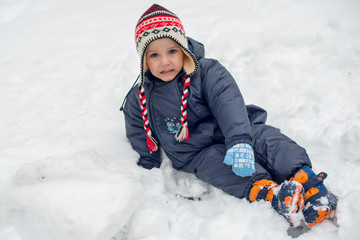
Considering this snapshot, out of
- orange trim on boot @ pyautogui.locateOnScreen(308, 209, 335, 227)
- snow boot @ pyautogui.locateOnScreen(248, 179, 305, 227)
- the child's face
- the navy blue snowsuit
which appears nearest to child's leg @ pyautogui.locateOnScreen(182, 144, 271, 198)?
the navy blue snowsuit

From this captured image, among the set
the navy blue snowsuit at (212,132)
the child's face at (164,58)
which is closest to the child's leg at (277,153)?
the navy blue snowsuit at (212,132)

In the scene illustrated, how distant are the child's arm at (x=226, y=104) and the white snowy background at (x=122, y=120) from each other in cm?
33

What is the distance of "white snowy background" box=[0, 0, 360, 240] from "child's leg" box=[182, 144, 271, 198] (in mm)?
60

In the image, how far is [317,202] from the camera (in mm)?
1394

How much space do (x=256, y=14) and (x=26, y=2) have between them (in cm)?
411

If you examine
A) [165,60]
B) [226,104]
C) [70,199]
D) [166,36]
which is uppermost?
[166,36]

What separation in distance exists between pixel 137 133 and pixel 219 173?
59 centimetres

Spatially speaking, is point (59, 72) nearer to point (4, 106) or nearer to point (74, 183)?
point (4, 106)

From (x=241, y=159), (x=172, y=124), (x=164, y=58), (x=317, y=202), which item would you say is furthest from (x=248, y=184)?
(x=164, y=58)

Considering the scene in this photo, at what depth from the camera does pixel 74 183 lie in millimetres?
1605

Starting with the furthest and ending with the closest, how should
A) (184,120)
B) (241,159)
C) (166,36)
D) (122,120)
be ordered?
(122,120)
(184,120)
(166,36)
(241,159)

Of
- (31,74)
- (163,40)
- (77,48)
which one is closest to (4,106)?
(31,74)

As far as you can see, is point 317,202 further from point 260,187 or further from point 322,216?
point 260,187

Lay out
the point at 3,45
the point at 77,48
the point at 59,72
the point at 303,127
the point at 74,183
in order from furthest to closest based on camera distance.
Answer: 1. the point at 3,45
2. the point at 77,48
3. the point at 59,72
4. the point at 303,127
5. the point at 74,183
